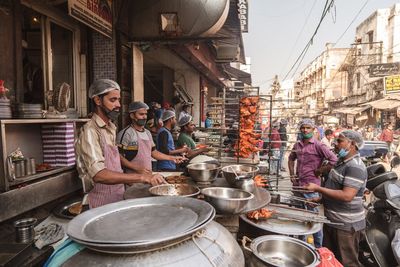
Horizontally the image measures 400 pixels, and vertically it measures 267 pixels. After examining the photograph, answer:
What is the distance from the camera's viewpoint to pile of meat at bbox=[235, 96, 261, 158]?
17.9 ft

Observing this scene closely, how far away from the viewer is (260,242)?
2.14 meters

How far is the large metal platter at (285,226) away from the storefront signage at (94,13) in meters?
3.58

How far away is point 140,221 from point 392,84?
74.1 ft

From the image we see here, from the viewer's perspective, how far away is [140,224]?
61.1 inches

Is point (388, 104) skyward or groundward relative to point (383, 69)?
groundward

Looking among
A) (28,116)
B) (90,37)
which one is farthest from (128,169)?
(90,37)

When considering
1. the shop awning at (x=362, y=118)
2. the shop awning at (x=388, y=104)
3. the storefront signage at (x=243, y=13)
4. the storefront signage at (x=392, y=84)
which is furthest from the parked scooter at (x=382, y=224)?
the shop awning at (x=362, y=118)

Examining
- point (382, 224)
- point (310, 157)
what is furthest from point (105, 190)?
point (382, 224)

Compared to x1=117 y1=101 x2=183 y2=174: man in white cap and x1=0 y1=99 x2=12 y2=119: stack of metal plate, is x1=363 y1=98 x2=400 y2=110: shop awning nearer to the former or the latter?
x1=117 y1=101 x2=183 y2=174: man in white cap

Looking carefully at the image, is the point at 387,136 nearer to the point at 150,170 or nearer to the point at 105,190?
the point at 150,170

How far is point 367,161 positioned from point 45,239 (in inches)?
236

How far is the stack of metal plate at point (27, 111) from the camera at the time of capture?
3.44 meters

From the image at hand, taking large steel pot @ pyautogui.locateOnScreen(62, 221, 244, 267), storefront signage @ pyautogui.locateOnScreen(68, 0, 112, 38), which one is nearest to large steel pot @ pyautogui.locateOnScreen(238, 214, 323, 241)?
large steel pot @ pyautogui.locateOnScreen(62, 221, 244, 267)

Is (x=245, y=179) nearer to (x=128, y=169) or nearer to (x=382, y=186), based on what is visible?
(x=128, y=169)
